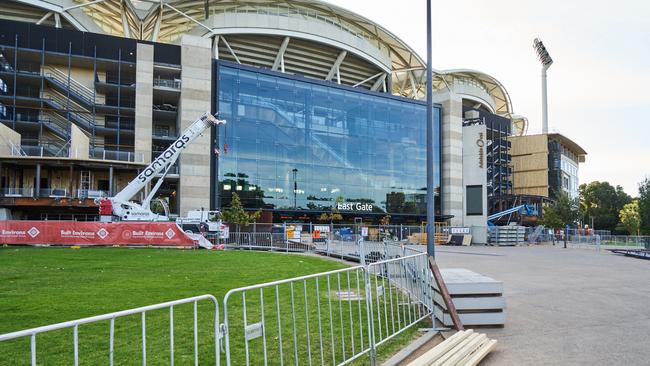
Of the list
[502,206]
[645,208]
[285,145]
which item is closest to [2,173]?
[285,145]

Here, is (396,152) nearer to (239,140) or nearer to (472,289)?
(239,140)

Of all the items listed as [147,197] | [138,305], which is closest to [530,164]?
[147,197]

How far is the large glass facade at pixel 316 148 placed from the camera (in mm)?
51125

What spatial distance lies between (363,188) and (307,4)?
2654 centimetres

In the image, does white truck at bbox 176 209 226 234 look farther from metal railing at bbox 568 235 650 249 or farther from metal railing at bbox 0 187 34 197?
metal railing at bbox 568 235 650 249

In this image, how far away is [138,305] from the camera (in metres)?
9.38

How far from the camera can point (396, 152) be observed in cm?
6300

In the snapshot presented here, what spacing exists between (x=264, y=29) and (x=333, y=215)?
2513 centimetres

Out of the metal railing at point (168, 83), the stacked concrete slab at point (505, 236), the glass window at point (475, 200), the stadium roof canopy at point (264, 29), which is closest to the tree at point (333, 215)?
the stacked concrete slab at point (505, 236)

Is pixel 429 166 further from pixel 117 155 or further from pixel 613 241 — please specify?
pixel 613 241

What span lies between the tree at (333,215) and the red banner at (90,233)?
2606cm

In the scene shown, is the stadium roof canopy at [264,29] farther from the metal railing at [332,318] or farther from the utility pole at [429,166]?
the metal railing at [332,318]

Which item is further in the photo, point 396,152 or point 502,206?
point 502,206

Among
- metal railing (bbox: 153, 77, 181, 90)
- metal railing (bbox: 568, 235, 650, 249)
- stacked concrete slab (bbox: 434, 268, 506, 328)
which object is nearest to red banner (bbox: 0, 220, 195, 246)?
metal railing (bbox: 153, 77, 181, 90)
